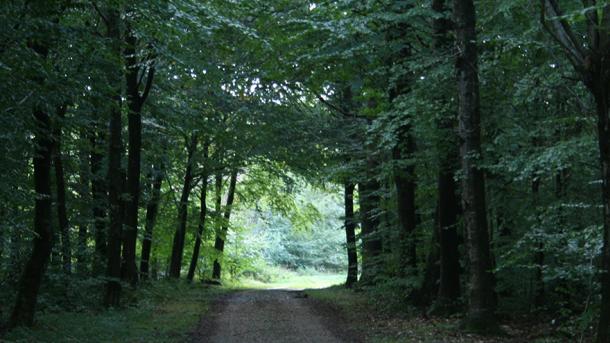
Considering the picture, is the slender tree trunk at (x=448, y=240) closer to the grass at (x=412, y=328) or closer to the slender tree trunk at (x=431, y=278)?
the grass at (x=412, y=328)

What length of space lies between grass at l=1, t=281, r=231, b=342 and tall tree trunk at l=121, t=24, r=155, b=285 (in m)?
1.10

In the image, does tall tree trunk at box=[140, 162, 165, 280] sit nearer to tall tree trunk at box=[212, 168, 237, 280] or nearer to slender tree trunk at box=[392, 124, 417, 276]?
tall tree trunk at box=[212, 168, 237, 280]

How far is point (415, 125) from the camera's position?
1255 centimetres

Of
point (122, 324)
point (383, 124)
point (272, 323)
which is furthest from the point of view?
point (383, 124)

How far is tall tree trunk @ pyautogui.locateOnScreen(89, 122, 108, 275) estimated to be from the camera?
15.8 m

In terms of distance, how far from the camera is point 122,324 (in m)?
12.0

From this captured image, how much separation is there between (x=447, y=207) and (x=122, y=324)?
7280 mm

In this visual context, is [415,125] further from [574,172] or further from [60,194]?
[60,194]

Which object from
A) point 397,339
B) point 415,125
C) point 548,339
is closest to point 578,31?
point 415,125

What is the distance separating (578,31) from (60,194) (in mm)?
11970

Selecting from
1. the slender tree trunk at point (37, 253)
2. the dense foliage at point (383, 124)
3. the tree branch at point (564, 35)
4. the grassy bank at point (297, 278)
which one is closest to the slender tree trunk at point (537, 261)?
the dense foliage at point (383, 124)

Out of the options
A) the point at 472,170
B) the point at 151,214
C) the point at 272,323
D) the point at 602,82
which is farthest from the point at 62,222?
the point at 602,82

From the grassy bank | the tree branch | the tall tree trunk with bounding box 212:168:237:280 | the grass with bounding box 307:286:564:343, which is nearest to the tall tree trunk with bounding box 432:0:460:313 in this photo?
the grass with bounding box 307:286:564:343

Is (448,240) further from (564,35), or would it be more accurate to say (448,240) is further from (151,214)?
(151,214)
